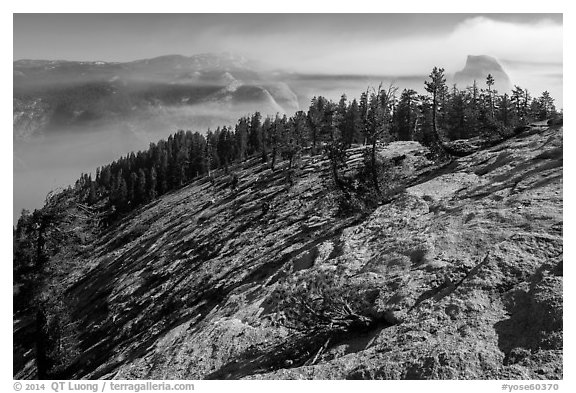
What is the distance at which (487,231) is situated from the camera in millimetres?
15047

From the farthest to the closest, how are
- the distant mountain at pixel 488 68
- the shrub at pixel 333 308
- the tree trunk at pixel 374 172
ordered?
the tree trunk at pixel 374 172 < the distant mountain at pixel 488 68 < the shrub at pixel 333 308

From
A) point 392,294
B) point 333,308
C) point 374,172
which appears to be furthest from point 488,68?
point 333,308

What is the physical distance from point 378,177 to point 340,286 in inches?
603

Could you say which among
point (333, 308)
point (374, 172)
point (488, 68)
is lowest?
point (333, 308)

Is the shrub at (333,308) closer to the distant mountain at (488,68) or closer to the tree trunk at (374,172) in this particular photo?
the tree trunk at (374,172)

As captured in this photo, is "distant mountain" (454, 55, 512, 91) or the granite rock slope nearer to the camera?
the granite rock slope

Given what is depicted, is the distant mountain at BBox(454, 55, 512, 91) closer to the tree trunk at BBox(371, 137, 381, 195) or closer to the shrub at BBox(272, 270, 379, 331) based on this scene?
the tree trunk at BBox(371, 137, 381, 195)

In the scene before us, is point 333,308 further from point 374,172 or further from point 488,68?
point 488,68

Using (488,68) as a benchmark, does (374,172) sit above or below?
below

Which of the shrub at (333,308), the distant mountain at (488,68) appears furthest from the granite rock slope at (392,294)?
the distant mountain at (488,68)

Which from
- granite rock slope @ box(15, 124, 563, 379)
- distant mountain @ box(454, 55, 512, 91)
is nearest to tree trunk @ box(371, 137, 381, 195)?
granite rock slope @ box(15, 124, 563, 379)

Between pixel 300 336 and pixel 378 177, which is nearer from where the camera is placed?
pixel 300 336
